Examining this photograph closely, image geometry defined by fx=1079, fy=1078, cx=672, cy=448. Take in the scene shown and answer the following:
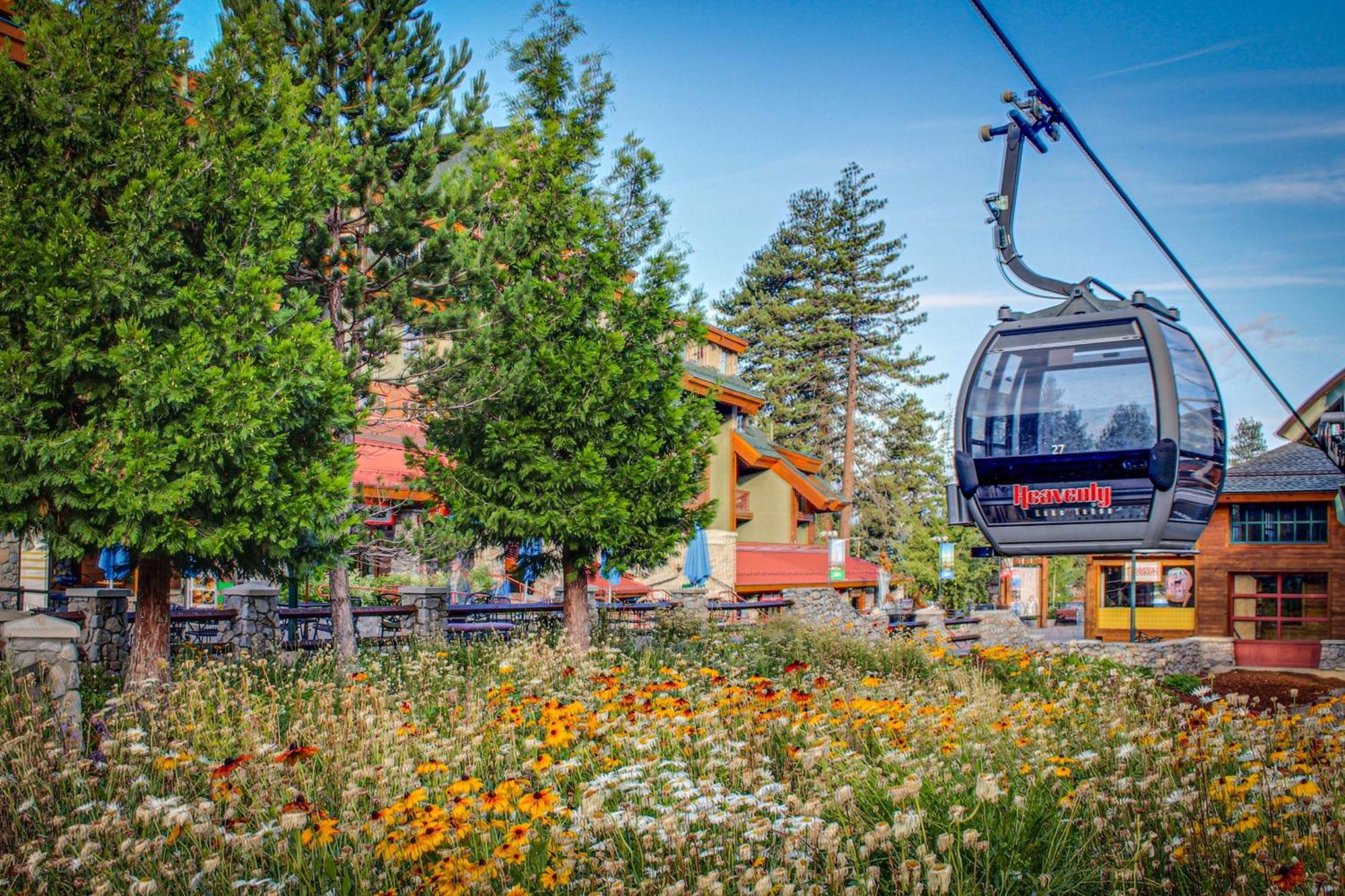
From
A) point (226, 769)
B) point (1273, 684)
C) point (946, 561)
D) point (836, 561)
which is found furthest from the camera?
point (946, 561)

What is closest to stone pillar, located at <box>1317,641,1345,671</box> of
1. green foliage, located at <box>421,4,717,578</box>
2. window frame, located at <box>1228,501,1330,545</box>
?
window frame, located at <box>1228,501,1330,545</box>

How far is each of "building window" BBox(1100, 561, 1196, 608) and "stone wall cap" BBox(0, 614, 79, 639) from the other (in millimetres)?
34084

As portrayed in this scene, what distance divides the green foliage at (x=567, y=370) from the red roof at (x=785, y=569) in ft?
57.3

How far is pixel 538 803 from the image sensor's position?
5.22 m

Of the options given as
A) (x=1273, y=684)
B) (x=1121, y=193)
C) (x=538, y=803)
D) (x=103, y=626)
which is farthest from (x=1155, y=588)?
(x=538, y=803)

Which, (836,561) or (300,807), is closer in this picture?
(300,807)

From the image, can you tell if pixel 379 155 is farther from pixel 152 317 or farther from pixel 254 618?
pixel 254 618

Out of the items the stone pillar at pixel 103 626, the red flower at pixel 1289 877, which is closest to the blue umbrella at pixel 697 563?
the stone pillar at pixel 103 626

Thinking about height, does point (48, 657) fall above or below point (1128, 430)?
below

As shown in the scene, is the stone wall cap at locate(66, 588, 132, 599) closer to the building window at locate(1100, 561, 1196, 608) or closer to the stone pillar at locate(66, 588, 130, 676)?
the stone pillar at locate(66, 588, 130, 676)

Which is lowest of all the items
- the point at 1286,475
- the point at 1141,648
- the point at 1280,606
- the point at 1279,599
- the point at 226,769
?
the point at 1141,648

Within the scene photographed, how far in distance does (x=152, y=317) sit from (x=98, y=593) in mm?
5134

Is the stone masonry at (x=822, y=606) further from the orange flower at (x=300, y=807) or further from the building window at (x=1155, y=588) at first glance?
the orange flower at (x=300, y=807)

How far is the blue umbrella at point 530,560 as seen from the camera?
50.8ft
